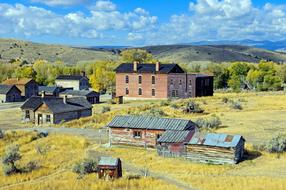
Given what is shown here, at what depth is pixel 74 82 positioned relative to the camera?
3770 inches

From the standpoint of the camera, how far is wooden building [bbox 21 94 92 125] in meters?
50.3

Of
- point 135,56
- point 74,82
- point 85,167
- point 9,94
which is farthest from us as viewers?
point 135,56

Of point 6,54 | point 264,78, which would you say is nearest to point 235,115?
point 264,78

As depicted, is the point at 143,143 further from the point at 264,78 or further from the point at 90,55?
the point at 90,55

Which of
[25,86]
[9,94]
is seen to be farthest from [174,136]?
[25,86]

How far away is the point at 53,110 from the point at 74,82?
46.3 metres

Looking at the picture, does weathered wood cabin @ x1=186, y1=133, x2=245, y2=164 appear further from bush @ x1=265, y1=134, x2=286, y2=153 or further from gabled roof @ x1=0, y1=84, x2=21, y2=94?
gabled roof @ x1=0, y1=84, x2=21, y2=94

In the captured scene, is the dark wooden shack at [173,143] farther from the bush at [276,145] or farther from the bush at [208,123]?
the bush at [208,123]

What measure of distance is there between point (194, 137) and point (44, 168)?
10.2m

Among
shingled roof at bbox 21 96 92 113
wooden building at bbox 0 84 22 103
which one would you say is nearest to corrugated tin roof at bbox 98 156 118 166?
shingled roof at bbox 21 96 92 113

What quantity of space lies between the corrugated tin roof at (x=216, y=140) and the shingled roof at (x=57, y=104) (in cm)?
2395

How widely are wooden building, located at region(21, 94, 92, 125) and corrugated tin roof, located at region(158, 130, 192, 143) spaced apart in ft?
70.2

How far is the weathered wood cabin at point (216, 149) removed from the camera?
28219mm

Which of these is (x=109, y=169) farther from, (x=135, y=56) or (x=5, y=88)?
(x=135, y=56)
